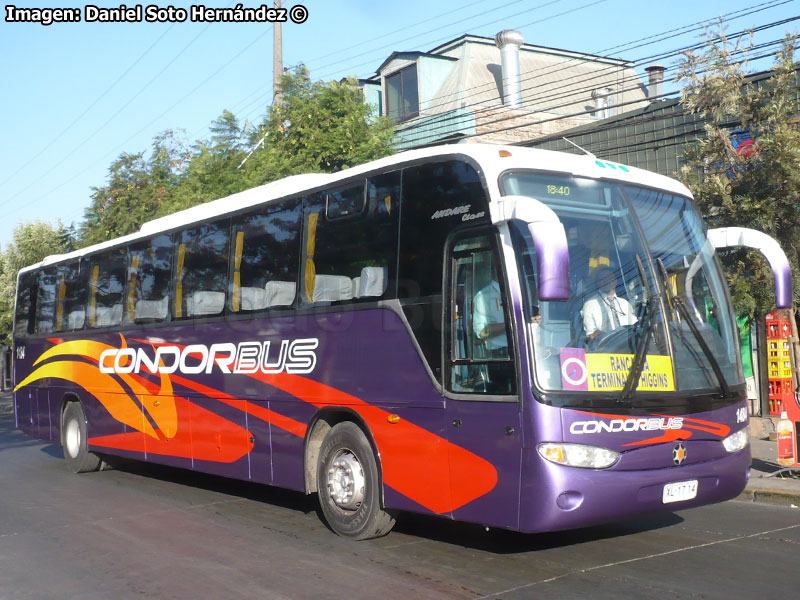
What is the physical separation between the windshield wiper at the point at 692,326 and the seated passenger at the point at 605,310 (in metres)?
0.45

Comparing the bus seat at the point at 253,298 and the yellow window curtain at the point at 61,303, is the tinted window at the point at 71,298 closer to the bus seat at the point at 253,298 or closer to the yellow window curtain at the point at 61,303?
the yellow window curtain at the point at 61,303

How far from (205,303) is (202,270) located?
468 mm

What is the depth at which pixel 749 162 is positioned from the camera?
1238cm

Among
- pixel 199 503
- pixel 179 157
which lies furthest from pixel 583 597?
pixel 179 157

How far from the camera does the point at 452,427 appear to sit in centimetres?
732

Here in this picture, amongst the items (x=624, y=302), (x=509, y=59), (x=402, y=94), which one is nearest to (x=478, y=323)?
(x=624, y=302)

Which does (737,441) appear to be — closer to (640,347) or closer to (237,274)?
(640,347)

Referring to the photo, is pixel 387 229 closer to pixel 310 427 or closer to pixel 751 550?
pixel 310 427

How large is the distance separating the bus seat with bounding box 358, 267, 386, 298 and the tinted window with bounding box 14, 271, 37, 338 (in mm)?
10050

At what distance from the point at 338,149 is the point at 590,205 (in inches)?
553

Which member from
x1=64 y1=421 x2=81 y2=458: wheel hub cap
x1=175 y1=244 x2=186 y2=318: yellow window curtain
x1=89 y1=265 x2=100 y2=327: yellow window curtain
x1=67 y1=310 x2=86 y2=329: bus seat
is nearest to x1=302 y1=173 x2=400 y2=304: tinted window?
x1=175 y1=244 x2=186 y2=318: yellow window curtain

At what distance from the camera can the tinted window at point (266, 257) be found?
963 cm

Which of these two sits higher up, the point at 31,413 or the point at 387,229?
the point at 387,229

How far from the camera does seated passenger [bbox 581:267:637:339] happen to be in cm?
691
